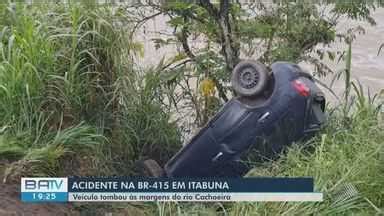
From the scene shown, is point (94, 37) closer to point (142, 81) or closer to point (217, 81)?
point (142, 81)

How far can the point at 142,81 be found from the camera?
3570 mm

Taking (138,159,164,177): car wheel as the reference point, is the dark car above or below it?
above

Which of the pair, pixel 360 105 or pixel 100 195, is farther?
pixel 360 105

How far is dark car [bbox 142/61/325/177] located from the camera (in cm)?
310

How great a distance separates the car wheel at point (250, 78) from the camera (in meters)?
3.16

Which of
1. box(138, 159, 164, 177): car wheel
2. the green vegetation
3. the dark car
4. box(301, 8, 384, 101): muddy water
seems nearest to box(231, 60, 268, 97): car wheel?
the dark car

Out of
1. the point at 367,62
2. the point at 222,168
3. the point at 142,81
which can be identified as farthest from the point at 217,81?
the point at 367,62

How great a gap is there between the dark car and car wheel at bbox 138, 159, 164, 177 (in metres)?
0.07

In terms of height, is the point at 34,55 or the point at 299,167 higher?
the point at 34,55

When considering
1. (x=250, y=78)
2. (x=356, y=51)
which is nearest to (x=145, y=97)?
(x=250, y=78)

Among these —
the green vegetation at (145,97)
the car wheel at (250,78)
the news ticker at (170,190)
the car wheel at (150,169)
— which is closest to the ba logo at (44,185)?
the news ticker at (170,190)

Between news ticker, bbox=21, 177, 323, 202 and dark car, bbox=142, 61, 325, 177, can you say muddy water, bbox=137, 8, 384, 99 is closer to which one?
dark car, bbox=142, 61, 325, 177

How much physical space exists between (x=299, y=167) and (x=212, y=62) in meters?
1.22

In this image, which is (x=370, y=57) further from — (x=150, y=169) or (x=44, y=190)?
(x=44, y=190)
